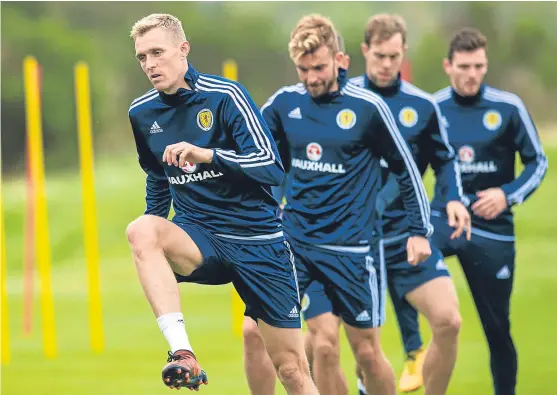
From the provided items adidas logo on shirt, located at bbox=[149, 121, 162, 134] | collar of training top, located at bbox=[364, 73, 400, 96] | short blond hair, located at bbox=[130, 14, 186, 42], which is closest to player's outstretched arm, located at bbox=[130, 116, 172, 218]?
adidas logo on shirt, located at bbox=[149, 121, 162, 134]

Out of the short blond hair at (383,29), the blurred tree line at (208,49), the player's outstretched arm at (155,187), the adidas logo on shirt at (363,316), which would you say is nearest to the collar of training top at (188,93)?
the player's outstretched arm at (155,187)

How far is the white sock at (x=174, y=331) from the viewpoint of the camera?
514 centimetres

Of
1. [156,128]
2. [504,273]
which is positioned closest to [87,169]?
[504,273]

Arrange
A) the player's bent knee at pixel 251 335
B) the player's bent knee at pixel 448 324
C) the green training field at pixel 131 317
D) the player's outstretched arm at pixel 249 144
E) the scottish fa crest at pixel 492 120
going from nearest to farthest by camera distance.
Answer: the player's outstretched arm at pixel 249 144 → the player's bent knee at pixel 251 335 → the player's bent knee at pixel 448 324 → the scottish fa crest at pixel 492 120 → the green training field at pixel 131 317

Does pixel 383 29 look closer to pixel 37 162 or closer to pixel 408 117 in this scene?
pixel 408 117

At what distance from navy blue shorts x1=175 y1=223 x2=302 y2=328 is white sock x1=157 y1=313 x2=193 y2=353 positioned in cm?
43

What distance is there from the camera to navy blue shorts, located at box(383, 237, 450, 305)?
7.51 metres

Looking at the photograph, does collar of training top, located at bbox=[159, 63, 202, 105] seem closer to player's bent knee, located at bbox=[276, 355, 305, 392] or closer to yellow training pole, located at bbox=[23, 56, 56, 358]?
player's bent knee, located at bbox=[276, 355, 305, 392]

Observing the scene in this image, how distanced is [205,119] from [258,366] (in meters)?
1.53

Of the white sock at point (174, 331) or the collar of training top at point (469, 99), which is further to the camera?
the collar of training top at point (469, 99)

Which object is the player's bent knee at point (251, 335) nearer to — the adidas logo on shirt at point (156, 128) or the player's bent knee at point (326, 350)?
the player's bent knee at point (326, 350)

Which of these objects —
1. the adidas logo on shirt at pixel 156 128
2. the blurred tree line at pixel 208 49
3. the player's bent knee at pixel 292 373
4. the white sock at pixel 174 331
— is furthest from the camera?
the blurred tree line at pixel 208 49

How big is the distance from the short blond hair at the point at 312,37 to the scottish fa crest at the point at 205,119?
41.5 inches

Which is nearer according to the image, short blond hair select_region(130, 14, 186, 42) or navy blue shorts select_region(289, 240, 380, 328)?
short blond hair select_region(130, 14, 186, 42)
